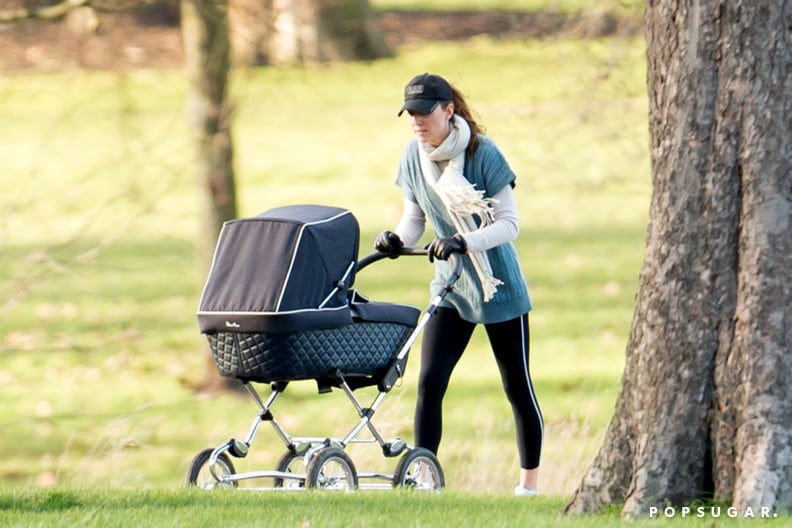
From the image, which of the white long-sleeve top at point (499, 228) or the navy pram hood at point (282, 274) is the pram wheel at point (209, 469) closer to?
the navy pram hood at point (282, 274)

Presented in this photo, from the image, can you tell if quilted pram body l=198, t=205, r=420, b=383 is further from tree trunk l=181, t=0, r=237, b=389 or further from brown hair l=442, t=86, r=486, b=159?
tree trunk l=181, t=0, r=237, b=389

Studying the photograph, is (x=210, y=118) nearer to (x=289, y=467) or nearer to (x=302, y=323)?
(x=289, y=467)

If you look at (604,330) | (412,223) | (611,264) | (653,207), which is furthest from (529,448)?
(611,264)

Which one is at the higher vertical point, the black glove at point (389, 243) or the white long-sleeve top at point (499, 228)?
the white long-sleeve top at point (499, 228)

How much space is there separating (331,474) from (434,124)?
148cm

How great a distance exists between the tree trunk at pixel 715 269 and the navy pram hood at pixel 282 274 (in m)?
1.29

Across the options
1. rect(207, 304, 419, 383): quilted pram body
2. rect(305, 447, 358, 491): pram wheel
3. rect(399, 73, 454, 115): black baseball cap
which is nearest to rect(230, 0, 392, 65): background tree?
rect(399, 73, 454, 115): black baseball cap

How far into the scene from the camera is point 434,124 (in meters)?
6.21

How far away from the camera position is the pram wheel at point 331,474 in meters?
6.05

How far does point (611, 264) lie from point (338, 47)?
28.4 ft

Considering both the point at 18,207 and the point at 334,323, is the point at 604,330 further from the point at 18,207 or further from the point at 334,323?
the point at 334,323

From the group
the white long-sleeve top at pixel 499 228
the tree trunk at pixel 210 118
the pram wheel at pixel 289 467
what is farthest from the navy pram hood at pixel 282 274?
the tree trunk at pixel 210 118

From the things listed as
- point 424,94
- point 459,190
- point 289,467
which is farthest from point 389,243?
point 289,467

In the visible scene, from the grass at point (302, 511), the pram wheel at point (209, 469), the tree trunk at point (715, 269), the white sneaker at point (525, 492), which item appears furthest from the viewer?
the white sneaker at point (525, 492)
